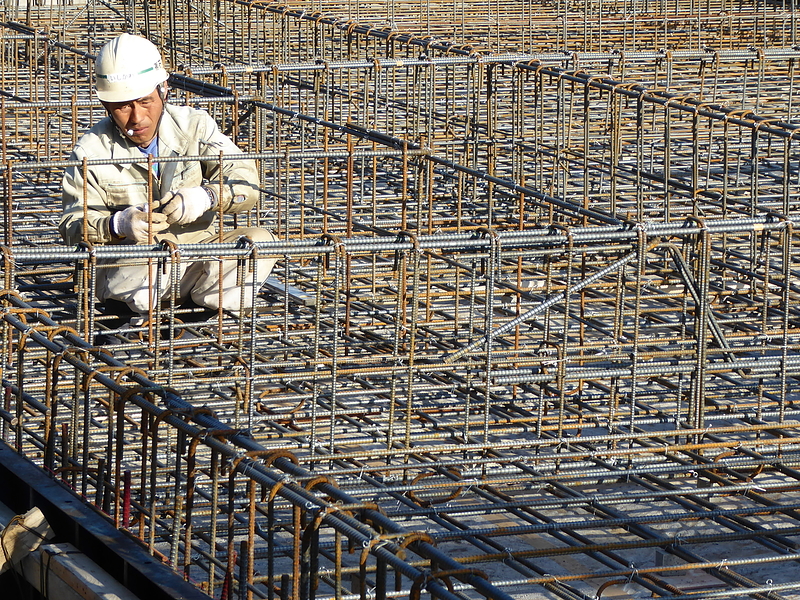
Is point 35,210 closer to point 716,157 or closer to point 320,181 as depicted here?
point 320,181

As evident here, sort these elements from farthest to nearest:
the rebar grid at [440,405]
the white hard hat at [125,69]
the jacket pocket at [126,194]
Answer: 1. the jacket pocket at [126,194]
2. the white hard hat at [125,69]
3. the rebar grid at [440,405]

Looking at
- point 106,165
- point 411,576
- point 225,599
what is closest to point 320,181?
point 106,165

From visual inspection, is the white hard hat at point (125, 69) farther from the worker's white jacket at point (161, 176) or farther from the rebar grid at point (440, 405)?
the rebar grid at point (440, 405)

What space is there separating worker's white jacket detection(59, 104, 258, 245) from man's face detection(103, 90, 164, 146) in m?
0.09

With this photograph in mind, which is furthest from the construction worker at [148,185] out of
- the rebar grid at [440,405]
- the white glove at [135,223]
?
the rebar grid at [440,405]

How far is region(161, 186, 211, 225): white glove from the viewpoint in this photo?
27.2ft

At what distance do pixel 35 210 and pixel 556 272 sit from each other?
3.85m

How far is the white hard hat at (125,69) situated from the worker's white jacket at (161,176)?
1.20ft

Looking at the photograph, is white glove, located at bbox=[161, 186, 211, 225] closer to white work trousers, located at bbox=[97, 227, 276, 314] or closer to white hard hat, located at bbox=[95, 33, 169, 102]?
white work trousers, located at bbox=[97, 227, 276, 314]

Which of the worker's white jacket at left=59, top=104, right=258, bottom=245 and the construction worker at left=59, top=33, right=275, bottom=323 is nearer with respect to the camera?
the construction worker at left=59, top=33, right=275, bottom=323

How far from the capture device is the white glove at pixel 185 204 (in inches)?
327

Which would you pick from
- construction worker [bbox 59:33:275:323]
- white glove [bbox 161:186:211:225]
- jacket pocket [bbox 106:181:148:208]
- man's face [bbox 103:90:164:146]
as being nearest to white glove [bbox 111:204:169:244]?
construction worker [bbox 59:33:275:323]

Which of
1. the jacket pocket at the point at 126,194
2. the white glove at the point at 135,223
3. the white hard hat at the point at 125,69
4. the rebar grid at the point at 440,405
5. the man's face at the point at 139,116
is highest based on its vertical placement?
the white hard hat at the point at 125,69

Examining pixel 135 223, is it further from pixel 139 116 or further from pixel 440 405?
pixel 440 405
